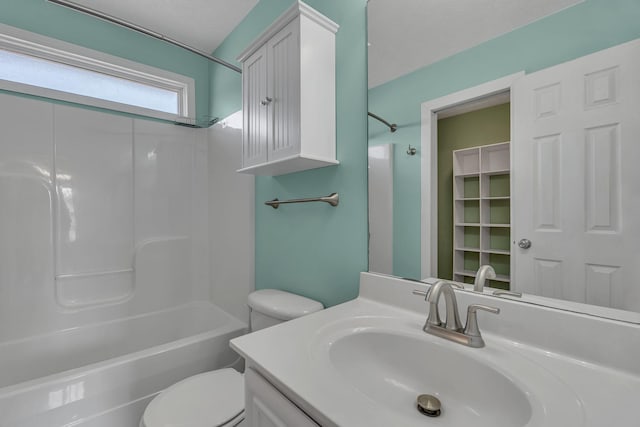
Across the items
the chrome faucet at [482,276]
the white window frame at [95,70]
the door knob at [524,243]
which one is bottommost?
the chrome faucet at [482,276]

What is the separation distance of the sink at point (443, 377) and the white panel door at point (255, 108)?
35.9 inches

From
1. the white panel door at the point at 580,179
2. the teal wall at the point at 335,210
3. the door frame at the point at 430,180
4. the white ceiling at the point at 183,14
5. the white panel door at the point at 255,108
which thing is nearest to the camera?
the white panel door at the point at 580,179

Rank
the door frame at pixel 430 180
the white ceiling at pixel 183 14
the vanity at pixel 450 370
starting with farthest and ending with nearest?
the white ceiling at pixel 183 14
the door frame at pixel 430 180
the vanity at pixel 450 370

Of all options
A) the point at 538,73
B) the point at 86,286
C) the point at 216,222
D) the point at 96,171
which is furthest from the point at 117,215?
the point at 538,73

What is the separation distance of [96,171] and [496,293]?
242cm

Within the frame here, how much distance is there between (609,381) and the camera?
595 millimetres

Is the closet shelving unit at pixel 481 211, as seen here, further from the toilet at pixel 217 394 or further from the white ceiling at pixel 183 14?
the white ceiling at pixel 183 14

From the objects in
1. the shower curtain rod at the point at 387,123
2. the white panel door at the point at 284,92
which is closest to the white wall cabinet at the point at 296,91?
the white panel door at the point at 284,92

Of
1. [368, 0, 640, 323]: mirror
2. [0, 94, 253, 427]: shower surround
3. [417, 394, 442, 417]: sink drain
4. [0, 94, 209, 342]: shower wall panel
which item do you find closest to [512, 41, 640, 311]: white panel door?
[368, 0, 640, 323]: mirror

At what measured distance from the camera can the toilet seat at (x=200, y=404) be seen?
1.04 metres

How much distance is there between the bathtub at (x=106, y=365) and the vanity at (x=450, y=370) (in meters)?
1.01

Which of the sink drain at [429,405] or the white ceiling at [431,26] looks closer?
the sink drain at [429,405]

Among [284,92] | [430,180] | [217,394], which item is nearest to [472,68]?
[430,180]

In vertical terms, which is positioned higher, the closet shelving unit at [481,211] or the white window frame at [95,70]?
the white window frame at [95,70]
